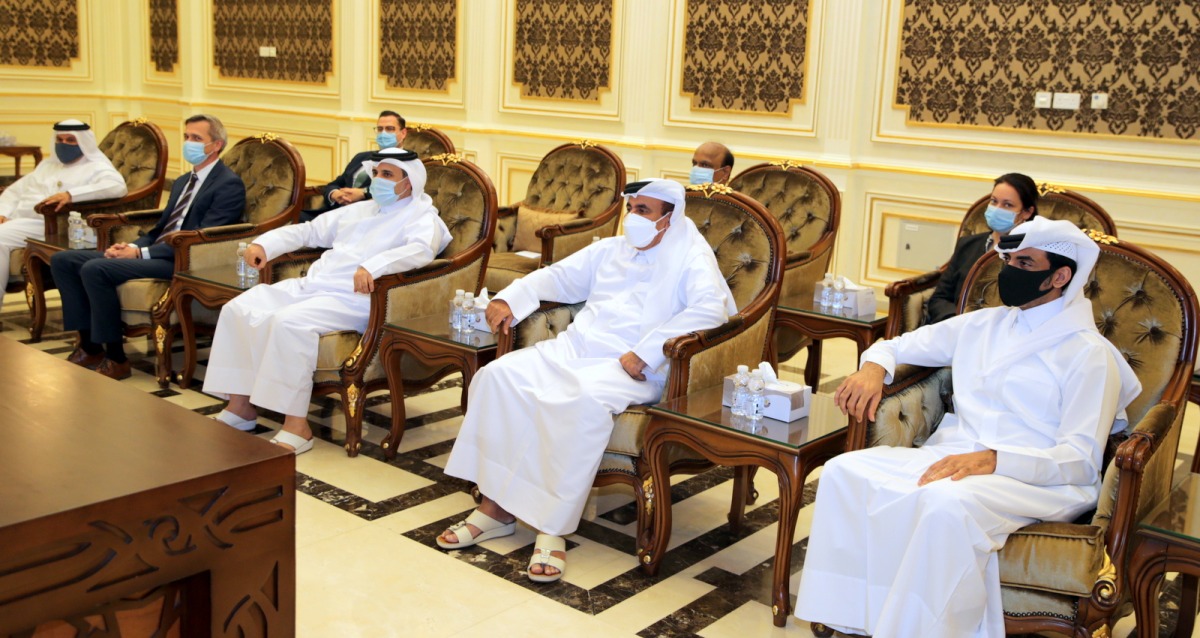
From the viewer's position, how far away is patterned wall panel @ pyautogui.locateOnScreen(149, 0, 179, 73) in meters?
11.4

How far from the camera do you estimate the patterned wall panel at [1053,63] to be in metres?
5.68

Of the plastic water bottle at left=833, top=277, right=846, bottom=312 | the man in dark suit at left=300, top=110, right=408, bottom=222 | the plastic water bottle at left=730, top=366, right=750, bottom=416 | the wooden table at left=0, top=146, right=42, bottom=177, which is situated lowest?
the plastic water bottle at left=730, top=366, right=750, bottom=416

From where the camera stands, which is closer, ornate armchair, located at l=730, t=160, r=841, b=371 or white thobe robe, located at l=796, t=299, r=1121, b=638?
white thobe robe, located at l=796, t=299, r=1121, b=638

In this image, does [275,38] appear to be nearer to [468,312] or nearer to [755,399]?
[468,312]

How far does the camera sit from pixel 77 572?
1658 millimetres

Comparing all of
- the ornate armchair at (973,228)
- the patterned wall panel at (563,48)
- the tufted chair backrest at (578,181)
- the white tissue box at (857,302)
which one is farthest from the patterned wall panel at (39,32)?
the ornate armchair at (973,228)

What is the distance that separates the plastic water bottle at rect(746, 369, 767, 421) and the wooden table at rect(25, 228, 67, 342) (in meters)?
4.09

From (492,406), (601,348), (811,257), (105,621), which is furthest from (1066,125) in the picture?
(105,621)

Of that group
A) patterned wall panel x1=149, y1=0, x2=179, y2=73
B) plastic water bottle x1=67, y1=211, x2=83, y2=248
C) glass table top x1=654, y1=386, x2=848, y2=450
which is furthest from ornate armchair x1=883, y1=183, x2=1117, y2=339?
patterned wall panel x1=149, y1=0, x2=179, y2=73

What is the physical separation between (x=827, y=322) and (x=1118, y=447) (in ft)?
6.40

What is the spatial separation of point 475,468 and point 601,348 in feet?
1.94

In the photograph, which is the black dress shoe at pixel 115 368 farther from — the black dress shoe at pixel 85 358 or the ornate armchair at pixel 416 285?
the ornate armchair at pixel 416 285

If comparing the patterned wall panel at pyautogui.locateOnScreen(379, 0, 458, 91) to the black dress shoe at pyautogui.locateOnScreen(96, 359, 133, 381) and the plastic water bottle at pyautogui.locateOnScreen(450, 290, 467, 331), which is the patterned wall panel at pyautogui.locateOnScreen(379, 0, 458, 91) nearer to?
the black dress shoe at pyautogui.locateOnScreen(96, 359, 133, 381)

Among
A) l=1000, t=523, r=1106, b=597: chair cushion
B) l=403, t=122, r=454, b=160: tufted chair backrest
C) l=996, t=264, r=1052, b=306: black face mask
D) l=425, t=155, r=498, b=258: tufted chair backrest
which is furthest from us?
l=403, t=122, r=454, b=160: tufted chair backrest
